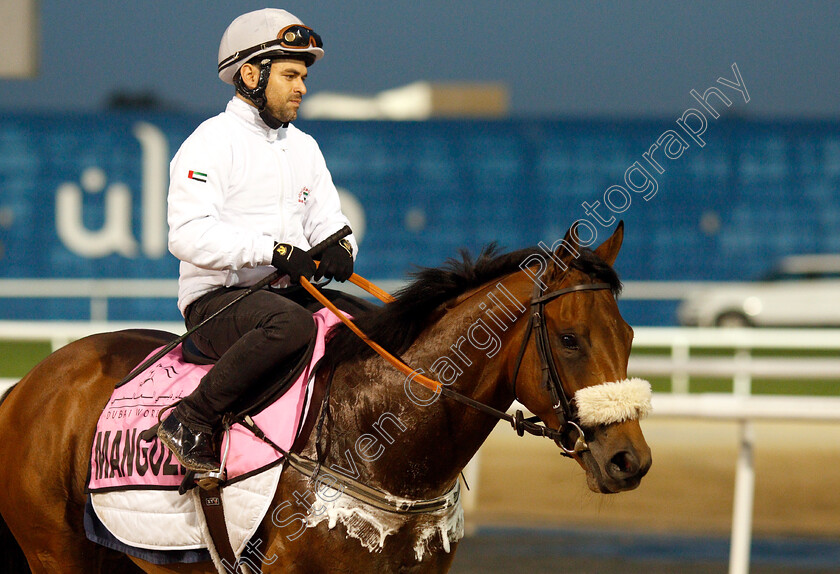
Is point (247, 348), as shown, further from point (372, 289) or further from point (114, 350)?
point (114, 350)

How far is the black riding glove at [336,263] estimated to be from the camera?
3387 millimetres

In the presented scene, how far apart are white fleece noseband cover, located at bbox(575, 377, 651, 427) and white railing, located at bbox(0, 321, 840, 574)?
8.58 feet

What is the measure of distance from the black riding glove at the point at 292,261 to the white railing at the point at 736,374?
106 inches

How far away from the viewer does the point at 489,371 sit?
10.5 ft

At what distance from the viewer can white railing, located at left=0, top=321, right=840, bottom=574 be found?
5.28m

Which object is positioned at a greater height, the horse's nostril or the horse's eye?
Answer: the horse's eye

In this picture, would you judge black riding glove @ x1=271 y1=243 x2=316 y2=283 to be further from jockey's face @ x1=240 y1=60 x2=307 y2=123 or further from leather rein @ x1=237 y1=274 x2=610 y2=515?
jockey's face @ x1=240 y1=60 x2=307 y2=123

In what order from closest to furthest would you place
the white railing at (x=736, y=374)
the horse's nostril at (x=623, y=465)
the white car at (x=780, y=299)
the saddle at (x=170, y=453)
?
the horse's nostril at (x=623, y=465) < the saddle at (x=170, y=453) < the white railing at (x=736, y=374) < the white car at (x=780, y=299)

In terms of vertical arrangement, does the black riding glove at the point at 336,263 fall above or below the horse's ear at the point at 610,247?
below

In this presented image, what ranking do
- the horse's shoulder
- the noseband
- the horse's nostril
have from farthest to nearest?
the horse's shoulder < the noseband < the horse's nostril

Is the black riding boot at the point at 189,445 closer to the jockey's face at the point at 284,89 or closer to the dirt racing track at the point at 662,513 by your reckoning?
the jockey's face at the point at 284,89

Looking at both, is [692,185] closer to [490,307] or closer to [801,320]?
[801,320]

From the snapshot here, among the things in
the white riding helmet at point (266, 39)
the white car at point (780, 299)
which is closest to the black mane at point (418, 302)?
the white riding helmet at point (266, 39)

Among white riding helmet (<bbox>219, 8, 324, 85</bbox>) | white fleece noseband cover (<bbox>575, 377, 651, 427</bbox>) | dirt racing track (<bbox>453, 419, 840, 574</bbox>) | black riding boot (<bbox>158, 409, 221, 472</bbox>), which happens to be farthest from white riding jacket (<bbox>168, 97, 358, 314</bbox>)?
dirt racing track (<bbox>453, 419, 840, 574</bbox>)
